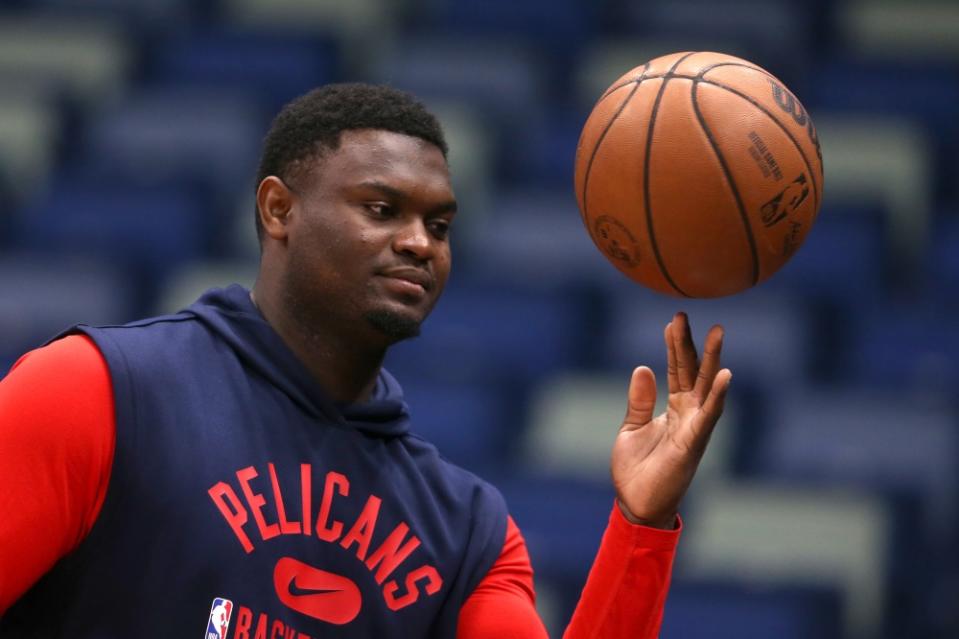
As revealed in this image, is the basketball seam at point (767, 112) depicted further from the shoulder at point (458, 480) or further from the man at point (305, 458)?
the shoulder at point (458, 480)

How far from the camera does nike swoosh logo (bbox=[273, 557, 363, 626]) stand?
2.30 m

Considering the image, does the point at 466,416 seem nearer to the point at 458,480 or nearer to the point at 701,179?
the point at 458,480

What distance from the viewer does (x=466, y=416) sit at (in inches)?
217

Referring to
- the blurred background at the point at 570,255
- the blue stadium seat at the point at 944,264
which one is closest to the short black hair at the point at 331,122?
the blurred background at the point at 570,255

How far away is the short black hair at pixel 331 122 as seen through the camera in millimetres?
2535

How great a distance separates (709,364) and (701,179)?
324 mm

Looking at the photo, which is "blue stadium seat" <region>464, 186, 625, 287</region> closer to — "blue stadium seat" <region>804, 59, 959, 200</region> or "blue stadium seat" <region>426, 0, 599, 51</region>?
"blue stadium seat" <region>804, 59, 959, 200</region>

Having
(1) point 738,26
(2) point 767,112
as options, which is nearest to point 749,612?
(2) point 767,112

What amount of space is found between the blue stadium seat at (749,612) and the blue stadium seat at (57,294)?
2.88 meters

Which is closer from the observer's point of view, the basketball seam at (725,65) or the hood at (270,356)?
the hood at (270,356)

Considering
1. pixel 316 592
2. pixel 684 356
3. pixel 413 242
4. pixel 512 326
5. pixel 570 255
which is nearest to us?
pixel 316 592

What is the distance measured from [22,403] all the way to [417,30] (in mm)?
6834

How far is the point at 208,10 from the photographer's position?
9047 millimetres

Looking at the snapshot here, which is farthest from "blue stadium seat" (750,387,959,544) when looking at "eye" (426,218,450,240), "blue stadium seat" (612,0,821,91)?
"eye" (426,218,450,240)
